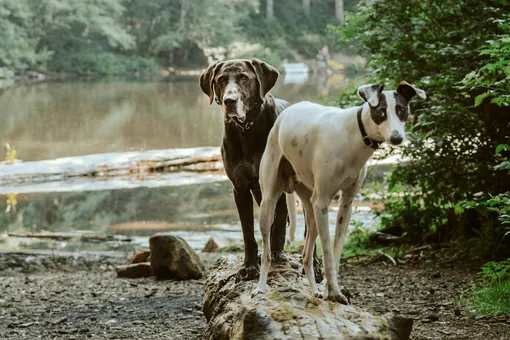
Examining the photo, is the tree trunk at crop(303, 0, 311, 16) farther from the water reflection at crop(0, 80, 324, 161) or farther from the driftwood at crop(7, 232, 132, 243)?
the driftwood at crop(7, 232, 132, 243)

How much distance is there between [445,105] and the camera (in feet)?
27.4

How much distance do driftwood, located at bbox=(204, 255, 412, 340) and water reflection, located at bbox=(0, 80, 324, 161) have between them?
17.5m

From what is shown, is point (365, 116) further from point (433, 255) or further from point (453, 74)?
point (433, 255)

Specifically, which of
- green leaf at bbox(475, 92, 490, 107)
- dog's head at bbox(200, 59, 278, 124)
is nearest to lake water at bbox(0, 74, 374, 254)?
green leaf at bbox(475, 92, 490, 107)

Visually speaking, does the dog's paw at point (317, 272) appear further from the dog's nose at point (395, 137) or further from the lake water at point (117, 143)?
the lake water at point (117, 143)

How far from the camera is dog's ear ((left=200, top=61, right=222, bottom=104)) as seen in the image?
554cm

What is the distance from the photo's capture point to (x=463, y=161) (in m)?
8.86

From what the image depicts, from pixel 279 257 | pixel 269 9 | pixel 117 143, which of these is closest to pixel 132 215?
pixel 279 257

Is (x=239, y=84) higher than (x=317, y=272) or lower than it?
higher

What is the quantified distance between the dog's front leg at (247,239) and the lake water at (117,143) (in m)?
4.38

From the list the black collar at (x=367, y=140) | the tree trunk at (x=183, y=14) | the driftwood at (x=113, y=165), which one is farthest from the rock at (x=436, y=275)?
the tree trunk at (x=183, y=14)

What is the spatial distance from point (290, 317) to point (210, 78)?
6.30 feet

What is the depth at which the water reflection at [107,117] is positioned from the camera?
81.5 feet

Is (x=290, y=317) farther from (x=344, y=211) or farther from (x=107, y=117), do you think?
(x=107, y=117)
